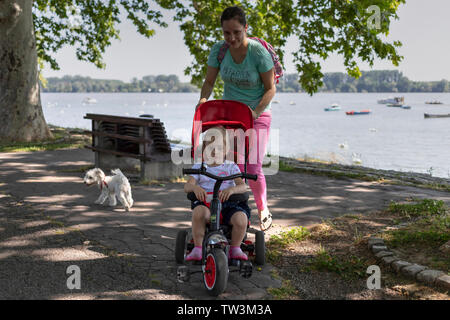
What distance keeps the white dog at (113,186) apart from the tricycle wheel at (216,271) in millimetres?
3514

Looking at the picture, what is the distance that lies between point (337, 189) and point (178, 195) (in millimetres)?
3206

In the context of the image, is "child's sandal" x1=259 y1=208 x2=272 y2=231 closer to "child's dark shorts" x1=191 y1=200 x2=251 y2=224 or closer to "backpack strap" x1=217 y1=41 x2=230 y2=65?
"child's dark shorts" x1=191 y1=200 x2=251 y2=224

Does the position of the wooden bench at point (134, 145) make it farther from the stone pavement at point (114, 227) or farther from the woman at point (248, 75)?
the woman at point (248, 75)

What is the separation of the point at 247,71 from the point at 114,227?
2.72m

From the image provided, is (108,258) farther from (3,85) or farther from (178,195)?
(3,85)

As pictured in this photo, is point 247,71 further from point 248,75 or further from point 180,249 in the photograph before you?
point 180,249

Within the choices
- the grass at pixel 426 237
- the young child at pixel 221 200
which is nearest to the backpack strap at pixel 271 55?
the young child at pixel 221 200

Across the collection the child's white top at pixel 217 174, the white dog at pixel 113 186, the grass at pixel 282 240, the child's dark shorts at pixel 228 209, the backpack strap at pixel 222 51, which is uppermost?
the backpack strap at pixel 222 51

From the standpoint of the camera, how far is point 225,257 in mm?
4105

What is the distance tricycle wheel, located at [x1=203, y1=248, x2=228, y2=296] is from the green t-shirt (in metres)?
2.13

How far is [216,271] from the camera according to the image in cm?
405

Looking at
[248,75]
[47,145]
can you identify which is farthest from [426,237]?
[47,145]

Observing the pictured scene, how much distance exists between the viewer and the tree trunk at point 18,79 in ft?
53.6

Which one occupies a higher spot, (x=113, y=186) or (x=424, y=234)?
(x=113, y=186)
